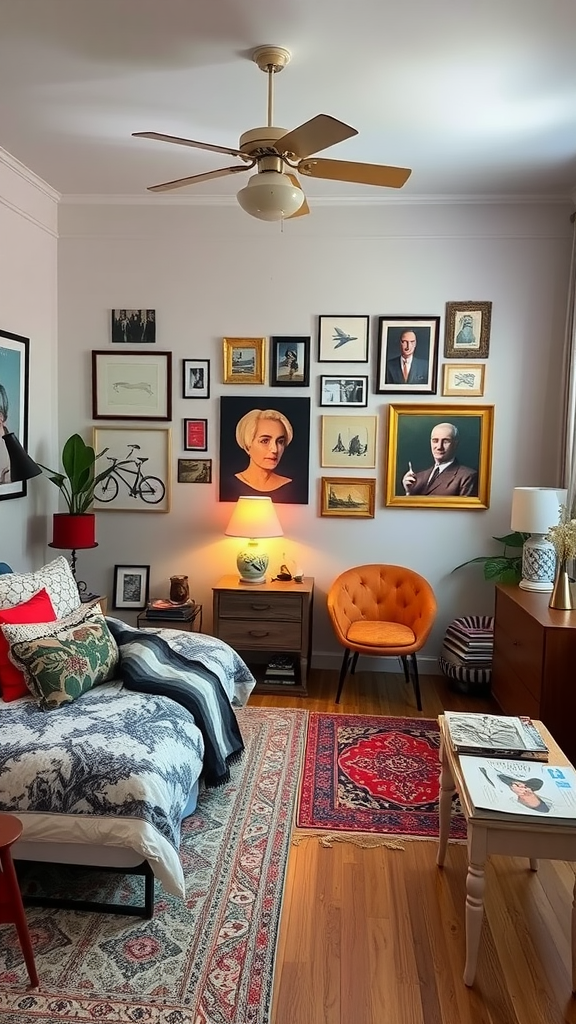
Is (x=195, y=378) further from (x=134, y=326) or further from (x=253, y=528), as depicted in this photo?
(x=253, y=528)

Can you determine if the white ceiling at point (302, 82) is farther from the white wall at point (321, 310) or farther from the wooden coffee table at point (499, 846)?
the wooden coffee table at point (499, 846)

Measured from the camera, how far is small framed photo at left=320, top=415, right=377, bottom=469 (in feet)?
14.8

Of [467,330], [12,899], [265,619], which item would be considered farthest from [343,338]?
[12,899]

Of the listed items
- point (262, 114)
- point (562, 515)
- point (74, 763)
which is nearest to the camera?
point (74, 763)

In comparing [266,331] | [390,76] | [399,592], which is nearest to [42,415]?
[266,331]

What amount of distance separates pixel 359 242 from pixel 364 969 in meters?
3.83

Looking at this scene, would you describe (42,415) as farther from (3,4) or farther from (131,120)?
(3,4)

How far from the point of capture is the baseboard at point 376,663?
15.3 feet

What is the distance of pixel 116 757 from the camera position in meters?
2.25

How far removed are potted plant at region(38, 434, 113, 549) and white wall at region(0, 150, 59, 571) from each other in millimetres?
189

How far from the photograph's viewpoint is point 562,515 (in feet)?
12.3

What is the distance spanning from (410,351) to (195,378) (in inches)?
53.9

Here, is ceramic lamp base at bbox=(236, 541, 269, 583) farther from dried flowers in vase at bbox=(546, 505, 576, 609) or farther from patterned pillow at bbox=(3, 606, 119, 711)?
dried flowers in vase at bbox=(546, 505, 576, 609)

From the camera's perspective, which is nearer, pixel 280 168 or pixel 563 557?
pixel 280 168
